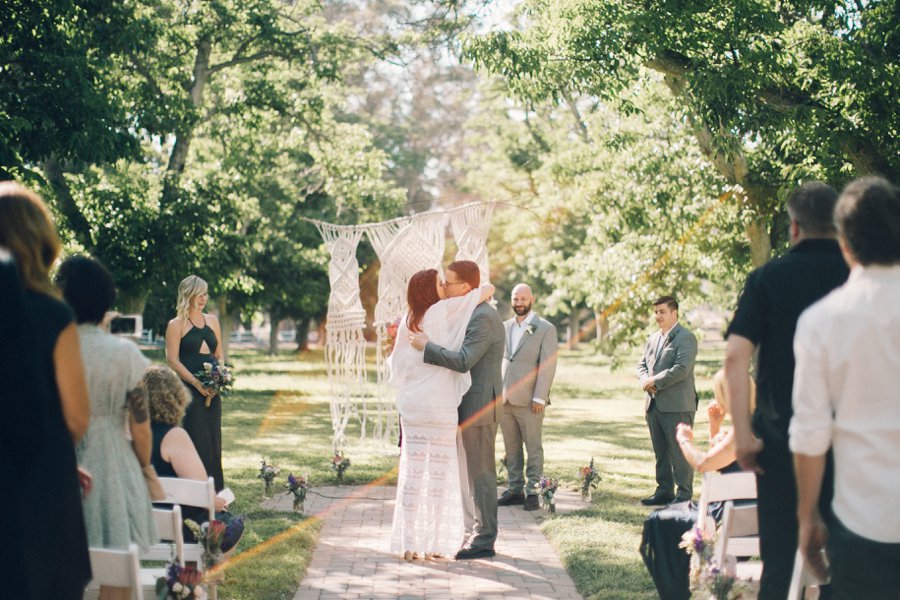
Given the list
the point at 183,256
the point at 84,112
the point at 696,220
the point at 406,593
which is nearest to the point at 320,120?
the point at 183,256

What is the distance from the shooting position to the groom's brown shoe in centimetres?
1059

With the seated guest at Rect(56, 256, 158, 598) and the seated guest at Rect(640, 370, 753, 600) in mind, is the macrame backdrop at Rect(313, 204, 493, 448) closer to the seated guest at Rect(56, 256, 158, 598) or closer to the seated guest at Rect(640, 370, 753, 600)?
the seated guest at Rect(640, 370, 753, 600)

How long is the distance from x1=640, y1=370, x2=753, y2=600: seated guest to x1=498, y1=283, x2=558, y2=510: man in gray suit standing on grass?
14.2ft

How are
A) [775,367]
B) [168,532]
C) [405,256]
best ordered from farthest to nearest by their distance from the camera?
[405,256], [168,532], [775,367]

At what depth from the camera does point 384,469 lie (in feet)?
43.3

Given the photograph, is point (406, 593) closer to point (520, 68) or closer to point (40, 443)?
point (40, 443)

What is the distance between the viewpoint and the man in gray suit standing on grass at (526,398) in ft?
34.5

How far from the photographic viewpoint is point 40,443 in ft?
11.0

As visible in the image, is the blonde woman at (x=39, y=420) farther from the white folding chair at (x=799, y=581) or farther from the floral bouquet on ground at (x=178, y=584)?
the white folding chair at (x=799, y=581)

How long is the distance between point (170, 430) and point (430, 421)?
2309mm

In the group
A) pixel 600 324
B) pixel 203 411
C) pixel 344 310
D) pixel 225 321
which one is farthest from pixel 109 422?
pixel 600 324

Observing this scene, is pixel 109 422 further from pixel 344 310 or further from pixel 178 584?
pixel 344 310

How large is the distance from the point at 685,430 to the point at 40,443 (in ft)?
11.2

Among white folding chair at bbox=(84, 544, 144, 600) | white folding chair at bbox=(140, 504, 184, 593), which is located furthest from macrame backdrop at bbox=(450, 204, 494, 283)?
white folding chair at bbox=(84, 544, 144, 600)
